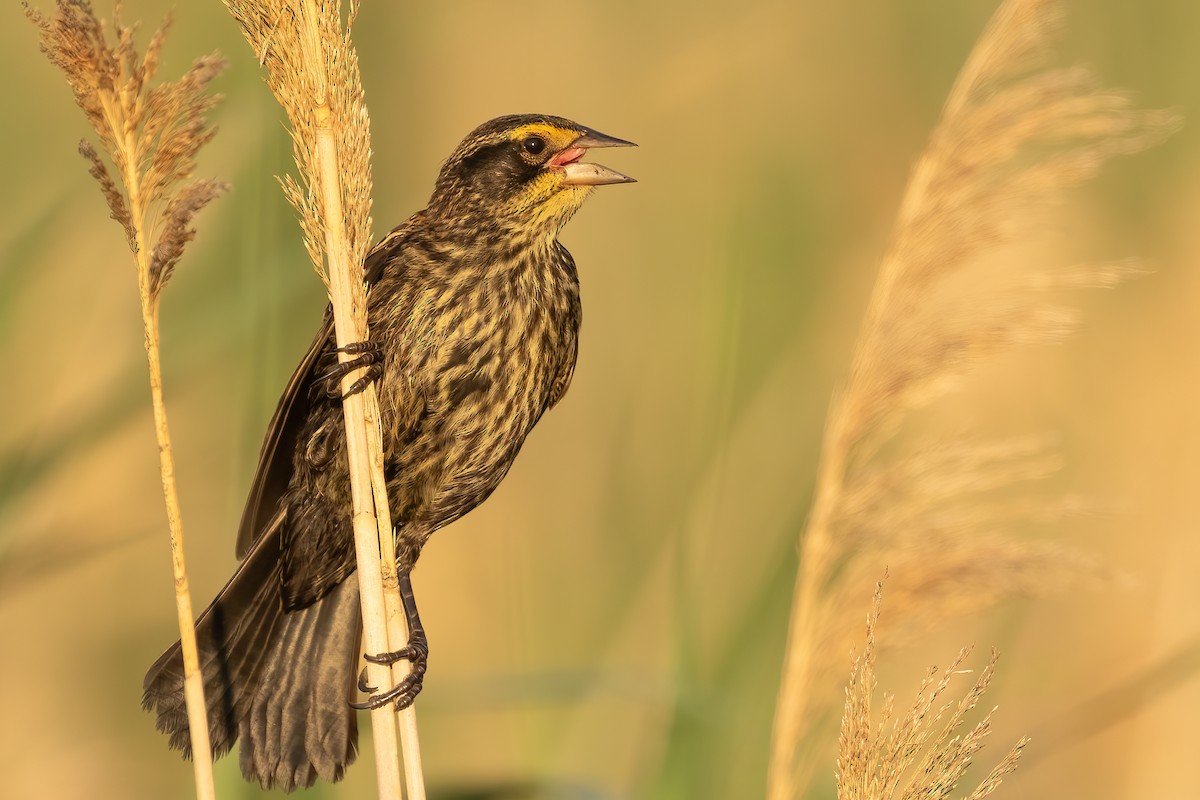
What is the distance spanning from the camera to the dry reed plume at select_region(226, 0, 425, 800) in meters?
1.60

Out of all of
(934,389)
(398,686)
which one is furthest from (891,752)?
(398,686)

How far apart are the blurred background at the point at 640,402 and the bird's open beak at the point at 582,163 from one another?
303mm

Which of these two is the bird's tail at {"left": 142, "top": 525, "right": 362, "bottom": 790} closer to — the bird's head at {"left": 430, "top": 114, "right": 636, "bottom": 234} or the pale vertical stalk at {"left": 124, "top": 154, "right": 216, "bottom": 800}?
the bird's head at {"left": 430, "top": 114, "right": 636, "bottom": 234}

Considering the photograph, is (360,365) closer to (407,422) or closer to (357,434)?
(357,434)

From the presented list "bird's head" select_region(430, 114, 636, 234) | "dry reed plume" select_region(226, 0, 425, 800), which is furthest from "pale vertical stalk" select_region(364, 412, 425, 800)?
"bird's head" select_region(430, 114, 636, 234)

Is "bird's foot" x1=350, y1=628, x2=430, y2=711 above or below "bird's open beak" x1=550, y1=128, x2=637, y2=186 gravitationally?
below

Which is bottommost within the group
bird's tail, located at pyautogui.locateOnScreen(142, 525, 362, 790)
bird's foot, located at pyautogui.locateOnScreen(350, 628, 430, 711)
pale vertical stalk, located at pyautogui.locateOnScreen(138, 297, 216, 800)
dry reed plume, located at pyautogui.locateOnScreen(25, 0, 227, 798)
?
bird's tail, located at pyautogui.locateOnScreen(142, 525, 362, 790)

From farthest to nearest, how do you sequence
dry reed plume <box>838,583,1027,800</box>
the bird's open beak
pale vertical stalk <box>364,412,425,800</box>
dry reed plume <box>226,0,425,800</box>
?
the bird's open beak → pale vertical stalk <box>364,412,425,800</box> → dry reed plume <box>226,0,425,800</box> → dry reed plume <box>838,583,1027,800</box>

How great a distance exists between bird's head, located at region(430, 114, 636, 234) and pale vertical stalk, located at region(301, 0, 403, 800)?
28.2 inches

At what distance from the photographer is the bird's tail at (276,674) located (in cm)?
224

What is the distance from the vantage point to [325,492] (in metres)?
2.41

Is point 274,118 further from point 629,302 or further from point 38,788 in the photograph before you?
point 38,788

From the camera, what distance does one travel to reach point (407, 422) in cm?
230

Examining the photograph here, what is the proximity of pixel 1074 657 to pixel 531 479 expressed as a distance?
50.5 inches
